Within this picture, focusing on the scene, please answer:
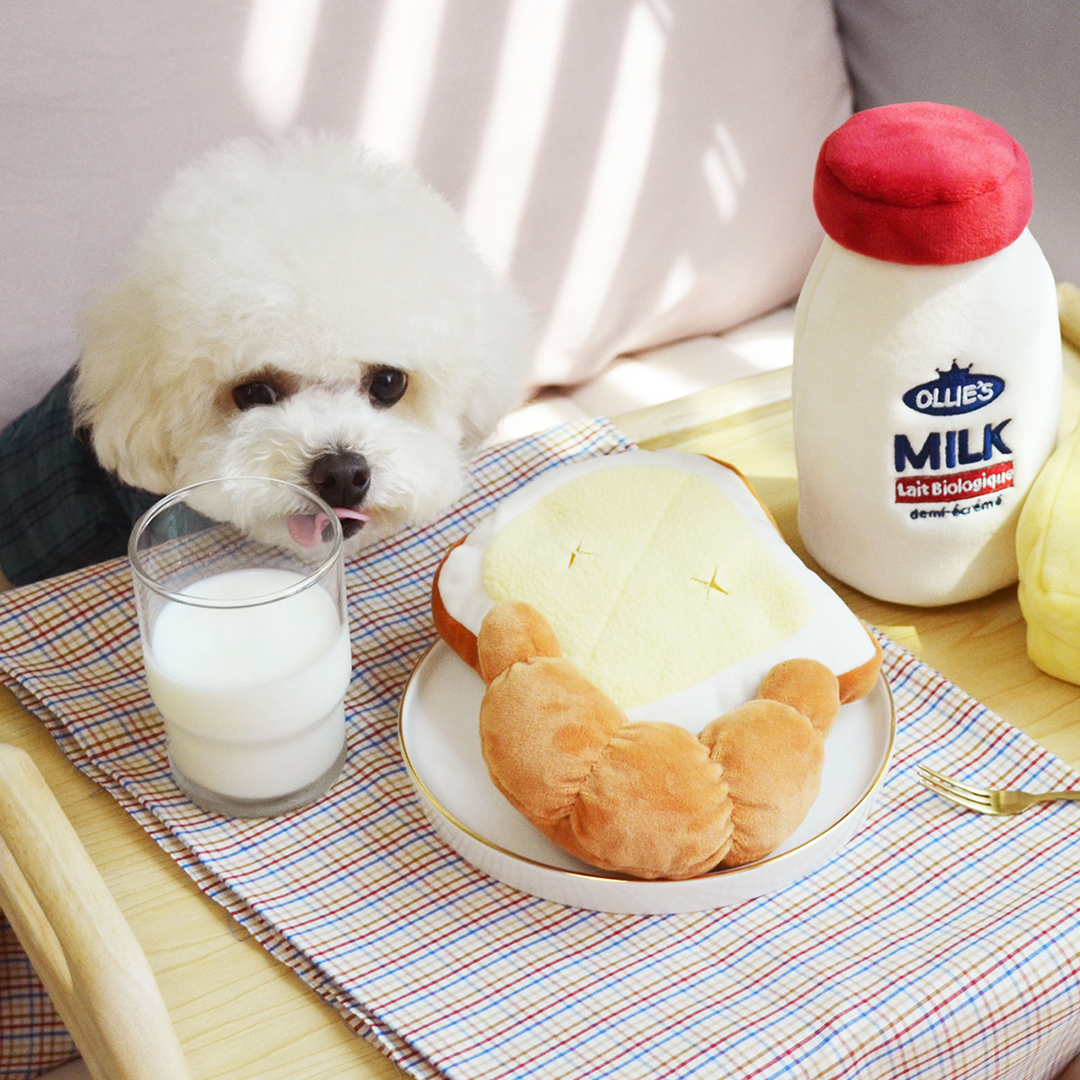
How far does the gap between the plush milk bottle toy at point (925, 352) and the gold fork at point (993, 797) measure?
6.2 inches

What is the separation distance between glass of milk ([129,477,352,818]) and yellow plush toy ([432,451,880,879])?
95 millimetres

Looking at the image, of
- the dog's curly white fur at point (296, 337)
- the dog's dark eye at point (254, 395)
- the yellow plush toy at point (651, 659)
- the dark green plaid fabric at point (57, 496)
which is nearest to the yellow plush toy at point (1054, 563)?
the yellow plush toy at point (651, 659)

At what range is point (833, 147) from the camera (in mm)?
679

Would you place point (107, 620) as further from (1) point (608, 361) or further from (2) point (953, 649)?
(1) point (608, 361)

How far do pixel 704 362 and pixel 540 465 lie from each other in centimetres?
57

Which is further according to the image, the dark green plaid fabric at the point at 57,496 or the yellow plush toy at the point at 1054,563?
the dark green plaid fabric at the point at 57,496

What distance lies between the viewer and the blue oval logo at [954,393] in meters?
0.69

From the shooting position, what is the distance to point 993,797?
66 centimetres

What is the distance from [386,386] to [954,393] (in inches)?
16.3

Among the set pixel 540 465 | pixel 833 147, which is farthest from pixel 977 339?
pixel 540 465

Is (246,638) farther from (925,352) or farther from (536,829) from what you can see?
(925,352)

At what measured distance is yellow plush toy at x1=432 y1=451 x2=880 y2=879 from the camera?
0.57 meters

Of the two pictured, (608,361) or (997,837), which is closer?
(997,837)

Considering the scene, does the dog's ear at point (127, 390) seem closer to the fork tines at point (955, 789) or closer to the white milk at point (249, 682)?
the white milk at point (249, 682)
